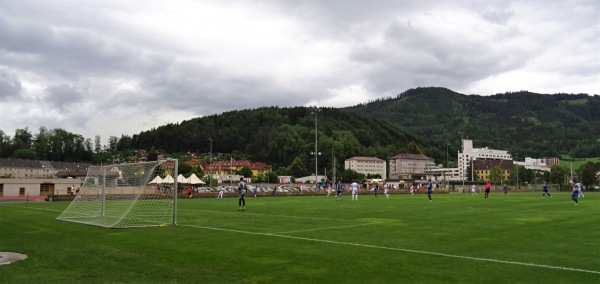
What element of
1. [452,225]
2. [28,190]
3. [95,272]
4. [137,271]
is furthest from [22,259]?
[28,190]

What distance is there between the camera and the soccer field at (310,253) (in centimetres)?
954

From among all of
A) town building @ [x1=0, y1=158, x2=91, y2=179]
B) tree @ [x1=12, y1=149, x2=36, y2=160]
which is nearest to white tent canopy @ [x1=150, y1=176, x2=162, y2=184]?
town building @ [x1=0, y1=158, x2=91, y2=179]

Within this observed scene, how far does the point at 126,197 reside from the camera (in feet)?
86.1

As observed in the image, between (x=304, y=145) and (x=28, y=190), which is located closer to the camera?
(x=28, y=190)

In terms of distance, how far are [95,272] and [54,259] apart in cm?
245

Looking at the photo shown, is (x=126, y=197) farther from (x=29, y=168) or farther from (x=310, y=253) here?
(x=29, y=168)

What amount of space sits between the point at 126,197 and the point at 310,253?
1704 cm

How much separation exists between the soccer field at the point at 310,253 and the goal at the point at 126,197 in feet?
9.63

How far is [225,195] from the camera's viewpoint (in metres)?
65.9

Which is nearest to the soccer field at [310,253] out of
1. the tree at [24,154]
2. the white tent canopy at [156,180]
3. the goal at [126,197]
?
the goal at [126,197]

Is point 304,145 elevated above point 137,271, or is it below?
above

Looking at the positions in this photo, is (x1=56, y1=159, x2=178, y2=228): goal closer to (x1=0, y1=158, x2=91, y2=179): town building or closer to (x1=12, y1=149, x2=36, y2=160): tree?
(x1=0, y1=158, x2=91, y2=179): town building

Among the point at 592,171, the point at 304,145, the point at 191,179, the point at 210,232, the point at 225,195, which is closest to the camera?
the point at 210,232

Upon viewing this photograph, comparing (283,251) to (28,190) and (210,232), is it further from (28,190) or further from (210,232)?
(28,190)
